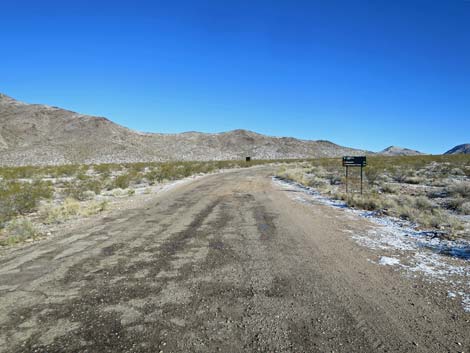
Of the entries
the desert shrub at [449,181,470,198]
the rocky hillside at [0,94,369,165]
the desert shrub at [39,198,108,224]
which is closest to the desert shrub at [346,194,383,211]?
the desert shrub at [449,181,470,198]

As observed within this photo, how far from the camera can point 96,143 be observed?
80.3m

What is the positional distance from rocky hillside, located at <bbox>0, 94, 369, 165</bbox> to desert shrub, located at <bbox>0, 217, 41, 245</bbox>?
61.4m

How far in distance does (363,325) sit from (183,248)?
3.97 meters

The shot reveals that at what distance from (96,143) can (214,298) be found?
84.4 meters

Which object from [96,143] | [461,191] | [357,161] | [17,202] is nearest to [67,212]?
[17,202]

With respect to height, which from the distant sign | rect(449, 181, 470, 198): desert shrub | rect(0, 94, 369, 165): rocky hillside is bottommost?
rect(449, 181, 470, 198): desert shrub

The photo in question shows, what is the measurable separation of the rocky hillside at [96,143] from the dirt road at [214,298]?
6574 centimetres

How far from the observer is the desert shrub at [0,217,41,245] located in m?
7.59

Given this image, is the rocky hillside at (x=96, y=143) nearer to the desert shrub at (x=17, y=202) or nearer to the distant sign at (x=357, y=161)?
the desert shrub at (x=17, y=202)

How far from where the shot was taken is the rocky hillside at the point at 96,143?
226 feet

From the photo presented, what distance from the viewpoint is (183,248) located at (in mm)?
6715

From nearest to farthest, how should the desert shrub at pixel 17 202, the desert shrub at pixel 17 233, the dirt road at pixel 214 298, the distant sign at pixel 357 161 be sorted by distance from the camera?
1. the dirt road at pixel 214 298
2. the desert shrub at pixel 17 233
3. the desert shrub at pixel 17 202
4. the distant sign at pixel 357 161

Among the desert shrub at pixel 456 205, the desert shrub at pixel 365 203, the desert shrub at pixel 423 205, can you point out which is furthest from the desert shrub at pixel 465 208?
the desert shrub at pixel 365 203

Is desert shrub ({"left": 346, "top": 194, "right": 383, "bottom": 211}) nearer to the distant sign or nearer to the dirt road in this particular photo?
the distant sign
